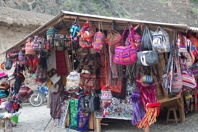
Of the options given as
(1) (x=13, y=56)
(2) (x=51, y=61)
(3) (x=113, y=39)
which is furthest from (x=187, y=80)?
(1) (x=13, y=56)

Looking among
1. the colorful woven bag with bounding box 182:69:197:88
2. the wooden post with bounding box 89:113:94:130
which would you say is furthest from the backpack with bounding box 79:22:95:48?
the wooden post with bounding box 89:113:94:130

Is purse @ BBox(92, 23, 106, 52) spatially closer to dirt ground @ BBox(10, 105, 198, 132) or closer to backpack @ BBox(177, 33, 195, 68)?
backpack @ BBox(177, 33, 195, 68)

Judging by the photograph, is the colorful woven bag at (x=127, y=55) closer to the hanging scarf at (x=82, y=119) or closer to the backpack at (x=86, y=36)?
the backpack at (x=86, y=36)

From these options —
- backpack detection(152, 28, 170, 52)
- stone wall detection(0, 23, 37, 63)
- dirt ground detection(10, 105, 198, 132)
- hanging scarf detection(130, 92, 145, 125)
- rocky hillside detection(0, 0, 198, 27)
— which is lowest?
dirt ground detection(10, 105, 198, 132)

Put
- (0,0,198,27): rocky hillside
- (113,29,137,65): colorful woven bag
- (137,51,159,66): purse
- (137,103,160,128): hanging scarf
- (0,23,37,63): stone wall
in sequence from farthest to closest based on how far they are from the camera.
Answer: (0,0,198,27): rocky hillside < (0,23,37,63): stone wall < (137,103,160,128): hanging scarf < (113,29,137,65): colorful woven bag < (137,51,159,66): purse

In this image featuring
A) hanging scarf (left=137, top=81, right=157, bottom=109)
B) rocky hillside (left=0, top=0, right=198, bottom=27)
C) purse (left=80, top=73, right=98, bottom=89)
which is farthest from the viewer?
rocky hillside (left=0, top=0, right=198, bottom=27)

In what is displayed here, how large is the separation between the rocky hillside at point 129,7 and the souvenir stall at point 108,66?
1187 cm

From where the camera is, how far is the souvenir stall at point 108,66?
383 centimetres

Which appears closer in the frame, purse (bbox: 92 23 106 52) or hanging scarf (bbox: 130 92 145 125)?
purse (bbox: 92 23 106 52)

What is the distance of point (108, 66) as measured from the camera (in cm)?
496

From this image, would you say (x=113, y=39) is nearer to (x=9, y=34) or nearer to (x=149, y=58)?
(x=149, y=58)

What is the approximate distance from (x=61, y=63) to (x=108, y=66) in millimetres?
1515

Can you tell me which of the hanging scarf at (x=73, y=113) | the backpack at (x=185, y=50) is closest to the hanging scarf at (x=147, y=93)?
the backpack at (x=185, y=50)

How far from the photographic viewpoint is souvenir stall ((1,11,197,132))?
3.83m
